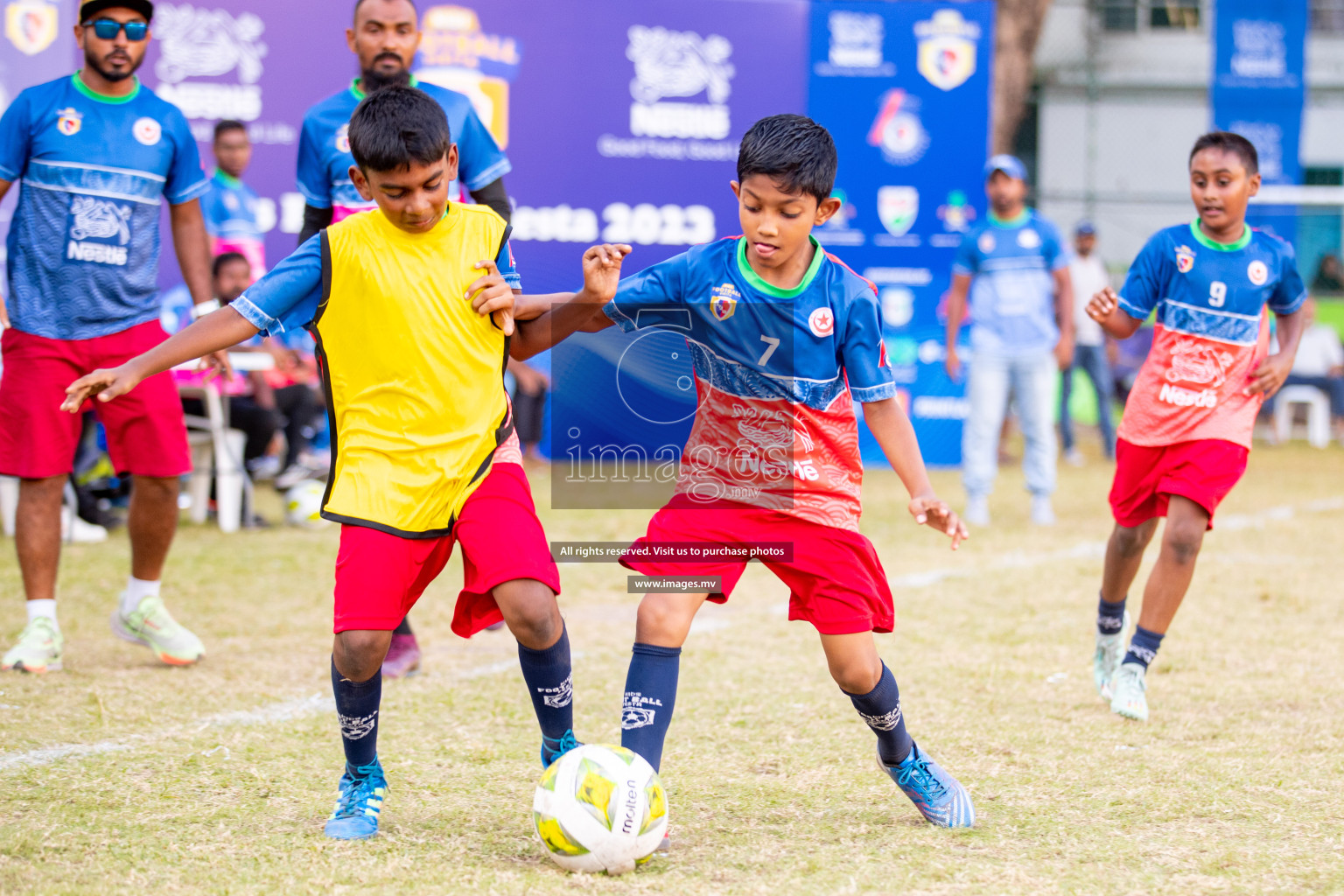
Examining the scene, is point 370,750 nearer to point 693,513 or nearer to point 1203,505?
point 693,513

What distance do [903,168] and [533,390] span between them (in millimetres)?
3788

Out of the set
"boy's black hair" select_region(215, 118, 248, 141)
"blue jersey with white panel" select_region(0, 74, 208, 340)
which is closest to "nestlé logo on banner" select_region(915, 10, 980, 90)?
"boy's black hair" select_region(215, 118, 248, 141)

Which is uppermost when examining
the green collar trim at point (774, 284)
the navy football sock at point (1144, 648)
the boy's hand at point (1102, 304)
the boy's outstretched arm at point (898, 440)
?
the green collar trim at point (774, 284)

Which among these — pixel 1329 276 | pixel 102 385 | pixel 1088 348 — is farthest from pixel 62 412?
pixel 1329 276

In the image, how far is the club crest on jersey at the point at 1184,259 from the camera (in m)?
5.02

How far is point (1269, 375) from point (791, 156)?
96.1 inches

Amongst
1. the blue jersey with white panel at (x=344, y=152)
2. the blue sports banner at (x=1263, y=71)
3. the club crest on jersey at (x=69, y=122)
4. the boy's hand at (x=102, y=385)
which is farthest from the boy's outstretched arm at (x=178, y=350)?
the blue sports banner at (x=1263, y=71)

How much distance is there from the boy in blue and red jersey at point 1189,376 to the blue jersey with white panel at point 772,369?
1.62 meters

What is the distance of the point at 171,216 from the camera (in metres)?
5.49

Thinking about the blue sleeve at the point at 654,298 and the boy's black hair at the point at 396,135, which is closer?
the boy's black hair at the point at 396,135

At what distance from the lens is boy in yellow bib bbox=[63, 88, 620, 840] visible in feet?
11.0

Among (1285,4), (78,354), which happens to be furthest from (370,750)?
(1285,4)

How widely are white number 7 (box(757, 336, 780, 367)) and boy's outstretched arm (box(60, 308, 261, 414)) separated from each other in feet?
4.07

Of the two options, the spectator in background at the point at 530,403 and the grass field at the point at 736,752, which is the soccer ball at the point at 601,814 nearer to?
the grass field at the point at 736,752
